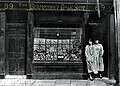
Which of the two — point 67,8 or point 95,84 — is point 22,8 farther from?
point 95,84

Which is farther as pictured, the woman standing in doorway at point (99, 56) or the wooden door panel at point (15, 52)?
the wooden door panel at point (15, 52)

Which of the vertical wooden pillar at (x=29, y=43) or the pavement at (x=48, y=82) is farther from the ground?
the vertical wooden pillar at (x=29, y=43)

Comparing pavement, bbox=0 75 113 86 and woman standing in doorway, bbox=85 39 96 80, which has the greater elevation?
woman standing in doorway, bbox=85 39 96 80

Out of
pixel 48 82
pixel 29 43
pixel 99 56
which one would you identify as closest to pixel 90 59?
pixel 99 56

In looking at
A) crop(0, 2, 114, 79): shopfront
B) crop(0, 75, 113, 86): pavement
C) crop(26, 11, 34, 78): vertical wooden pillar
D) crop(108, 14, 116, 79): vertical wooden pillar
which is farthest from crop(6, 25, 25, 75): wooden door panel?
crop(108, 14, 116, 79): vertical wooden pillar

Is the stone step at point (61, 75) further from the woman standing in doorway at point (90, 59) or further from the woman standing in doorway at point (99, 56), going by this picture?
the woman standing in doorway at point (99, 56)

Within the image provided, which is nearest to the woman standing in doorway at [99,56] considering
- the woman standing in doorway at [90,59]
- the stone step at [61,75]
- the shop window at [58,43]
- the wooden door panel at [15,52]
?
the woman standing in doorway at [90,59]

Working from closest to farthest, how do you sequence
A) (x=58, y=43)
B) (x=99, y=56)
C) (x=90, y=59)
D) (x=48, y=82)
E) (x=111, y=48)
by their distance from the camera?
(x=48, y=82) → (x=90, y=59) → (x=99, y=56) → (x=111, y=48) → (x=58, y=43)

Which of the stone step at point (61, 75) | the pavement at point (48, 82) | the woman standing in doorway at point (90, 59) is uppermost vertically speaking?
the woman standing in doorway at point (90, 59)

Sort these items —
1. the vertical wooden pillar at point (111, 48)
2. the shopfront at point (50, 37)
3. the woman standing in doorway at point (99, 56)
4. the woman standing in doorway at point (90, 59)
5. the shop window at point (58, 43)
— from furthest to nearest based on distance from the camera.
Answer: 1. the shop window at point (58, 43)
2. the shopfront at point (50, 37)
3. the vertical wooden pillar at point (111, 48)
4. the woman standing in doorway at point (99, 56)
5. the woman standing in doorway at point (90, 59)

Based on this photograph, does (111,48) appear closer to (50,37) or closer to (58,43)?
(58,43)

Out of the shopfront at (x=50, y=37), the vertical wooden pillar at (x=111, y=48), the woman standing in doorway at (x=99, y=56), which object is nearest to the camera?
the woman standing in doorway at (x=99, y=56)

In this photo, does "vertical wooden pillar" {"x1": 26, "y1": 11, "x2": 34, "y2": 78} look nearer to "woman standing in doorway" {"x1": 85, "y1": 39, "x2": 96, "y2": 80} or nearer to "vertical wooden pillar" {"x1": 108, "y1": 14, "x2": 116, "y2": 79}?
"woman standing in doorway" {"x1": 85, "y1": 39, "x2": 96, "y2": 80}

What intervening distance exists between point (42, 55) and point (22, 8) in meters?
2.73
